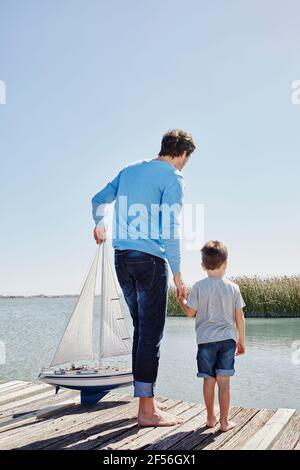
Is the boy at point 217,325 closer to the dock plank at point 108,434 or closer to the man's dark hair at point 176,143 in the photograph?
the dock plank at point 108,434

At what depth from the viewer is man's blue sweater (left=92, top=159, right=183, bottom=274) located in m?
3.17

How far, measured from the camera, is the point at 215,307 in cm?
311

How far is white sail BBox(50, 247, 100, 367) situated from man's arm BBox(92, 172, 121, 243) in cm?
30

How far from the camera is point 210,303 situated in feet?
10.2

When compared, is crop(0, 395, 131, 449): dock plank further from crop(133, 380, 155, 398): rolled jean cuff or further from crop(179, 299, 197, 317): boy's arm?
crop(179, 299, 197, 317): boy's arm

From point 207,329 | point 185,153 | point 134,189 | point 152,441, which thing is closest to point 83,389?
point 152,441

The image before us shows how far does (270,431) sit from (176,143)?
192cm

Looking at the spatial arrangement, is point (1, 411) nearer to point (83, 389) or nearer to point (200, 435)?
point (83, 389)

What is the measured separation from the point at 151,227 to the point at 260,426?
4.80 feet

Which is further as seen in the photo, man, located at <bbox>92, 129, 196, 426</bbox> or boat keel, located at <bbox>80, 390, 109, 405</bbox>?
boat keel, located at <bbox>80, 390, 109, 405</bbox>

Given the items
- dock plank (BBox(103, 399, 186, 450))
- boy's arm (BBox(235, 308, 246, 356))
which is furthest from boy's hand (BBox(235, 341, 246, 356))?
dock plank (BBox(103, 399, 186, 450))

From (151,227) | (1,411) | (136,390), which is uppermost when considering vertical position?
(151,227)

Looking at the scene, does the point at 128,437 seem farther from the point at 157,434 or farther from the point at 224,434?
the point at 224,434
